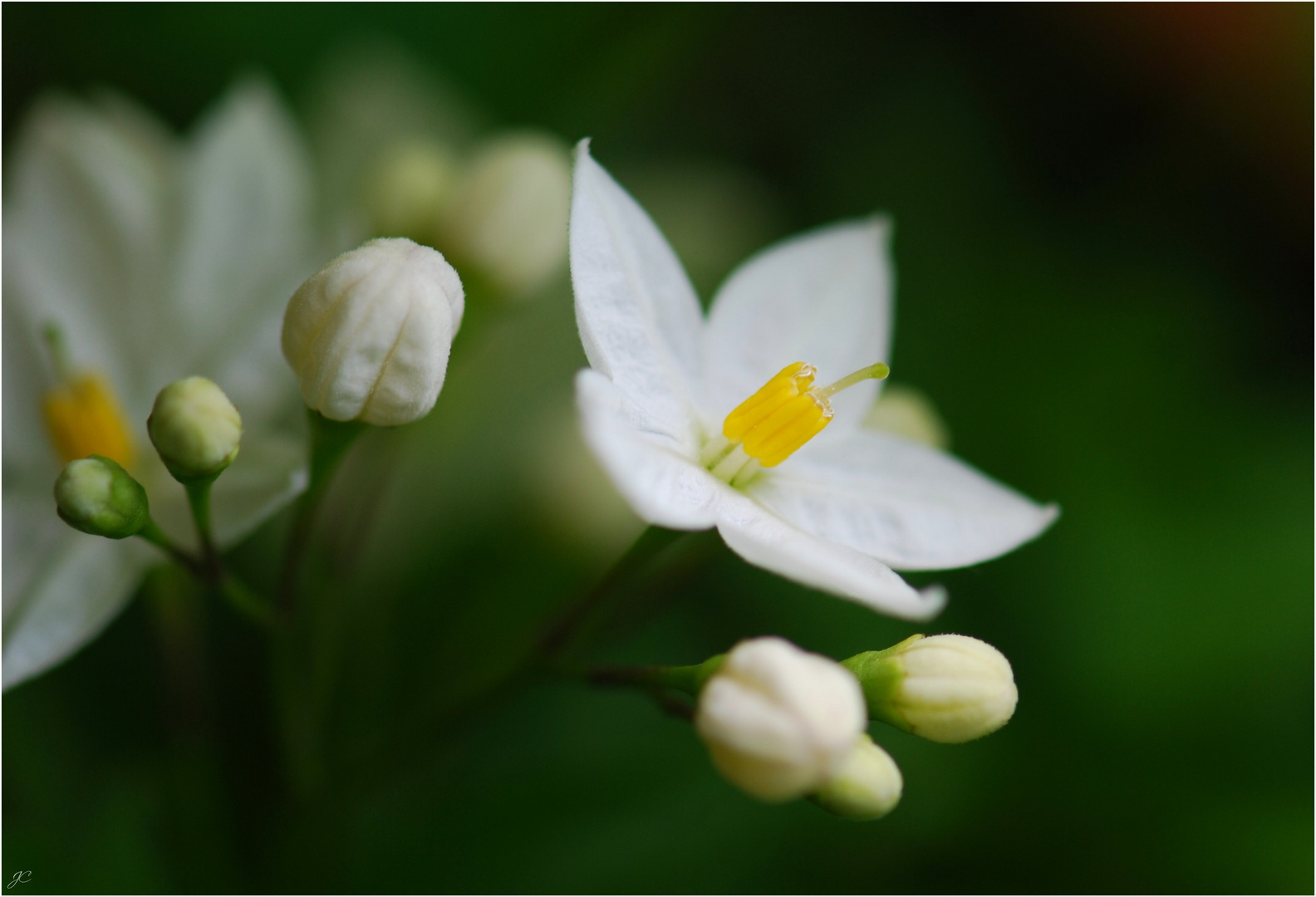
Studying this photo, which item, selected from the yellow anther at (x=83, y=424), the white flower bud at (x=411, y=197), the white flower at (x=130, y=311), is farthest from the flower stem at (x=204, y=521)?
the white flower bud at (x=411, y=197)

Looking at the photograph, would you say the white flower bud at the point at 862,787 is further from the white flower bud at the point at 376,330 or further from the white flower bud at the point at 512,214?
the white flower bud at the point at 512,214

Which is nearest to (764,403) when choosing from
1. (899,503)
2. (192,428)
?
(899,503)

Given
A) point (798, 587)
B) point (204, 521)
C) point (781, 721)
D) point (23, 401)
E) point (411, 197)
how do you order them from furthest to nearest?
point (798, 587), point (411, 197), point (23, 401), point (204, 521), point (781, 721)

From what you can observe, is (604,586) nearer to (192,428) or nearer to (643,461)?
(643,461)

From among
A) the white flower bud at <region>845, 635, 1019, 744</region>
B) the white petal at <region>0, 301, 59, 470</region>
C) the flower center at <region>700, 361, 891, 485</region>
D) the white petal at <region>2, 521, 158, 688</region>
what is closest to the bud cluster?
the white flower bud at <region>845, 635, 1019, 744</region>

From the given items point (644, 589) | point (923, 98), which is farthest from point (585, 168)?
point (923, 98)

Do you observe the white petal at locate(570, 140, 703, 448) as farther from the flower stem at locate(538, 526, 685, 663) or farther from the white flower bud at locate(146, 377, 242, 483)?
the white flower bud at locate(146, 377, 242, 483)

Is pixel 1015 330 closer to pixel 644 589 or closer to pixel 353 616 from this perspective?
pixel 644 589
